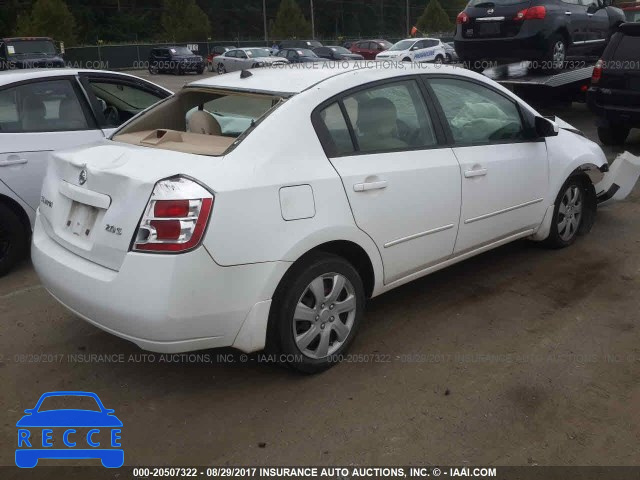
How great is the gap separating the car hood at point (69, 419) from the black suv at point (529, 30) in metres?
8.93

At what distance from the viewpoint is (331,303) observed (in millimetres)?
3404

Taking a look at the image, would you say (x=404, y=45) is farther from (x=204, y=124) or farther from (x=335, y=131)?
(x=335, y=131)

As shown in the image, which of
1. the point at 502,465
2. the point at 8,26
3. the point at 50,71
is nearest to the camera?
the point at 502,465

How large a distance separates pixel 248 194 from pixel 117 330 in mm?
870

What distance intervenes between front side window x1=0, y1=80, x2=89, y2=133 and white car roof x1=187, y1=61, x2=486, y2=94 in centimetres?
159

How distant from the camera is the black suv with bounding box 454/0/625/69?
10000mm

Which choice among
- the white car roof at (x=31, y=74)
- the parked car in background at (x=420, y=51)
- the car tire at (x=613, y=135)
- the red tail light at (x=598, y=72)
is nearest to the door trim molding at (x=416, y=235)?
the white car roof at (x=31, y=74)

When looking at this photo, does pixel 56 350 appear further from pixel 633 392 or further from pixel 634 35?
pixel 634 35

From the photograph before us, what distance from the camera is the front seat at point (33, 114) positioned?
4.98 meters

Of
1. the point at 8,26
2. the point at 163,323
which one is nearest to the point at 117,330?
the point at 163,323

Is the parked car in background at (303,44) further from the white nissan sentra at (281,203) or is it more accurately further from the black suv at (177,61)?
the white nissan sentra at (281,203)

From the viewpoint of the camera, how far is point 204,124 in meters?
3.94

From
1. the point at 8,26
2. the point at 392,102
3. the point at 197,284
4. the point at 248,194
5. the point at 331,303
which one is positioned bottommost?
the point at 331,303

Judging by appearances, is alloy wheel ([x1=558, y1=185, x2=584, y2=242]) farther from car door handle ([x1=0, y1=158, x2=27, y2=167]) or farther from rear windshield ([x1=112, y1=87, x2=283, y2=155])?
car door handle ([x1=0, y1=158, x2=27, y2=167])
